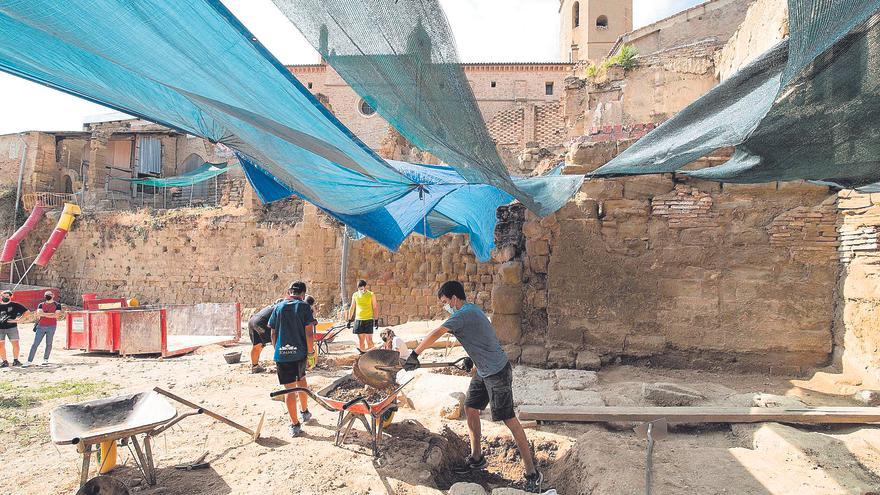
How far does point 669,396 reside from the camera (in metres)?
4.02

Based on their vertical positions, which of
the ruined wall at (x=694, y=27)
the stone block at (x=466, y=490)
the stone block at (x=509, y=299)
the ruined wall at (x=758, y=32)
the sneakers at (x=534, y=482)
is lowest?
the sneakers at (x=534, y=482)

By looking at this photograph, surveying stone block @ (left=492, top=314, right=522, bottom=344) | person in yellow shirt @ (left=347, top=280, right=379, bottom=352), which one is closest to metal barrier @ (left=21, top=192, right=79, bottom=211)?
person in yellow shirt @ (left=347, top=280, right=379, bottom=352)

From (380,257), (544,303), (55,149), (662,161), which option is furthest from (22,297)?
(662,161)

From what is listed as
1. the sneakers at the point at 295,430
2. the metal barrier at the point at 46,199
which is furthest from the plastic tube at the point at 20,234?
the sneakers at the point at 295,430

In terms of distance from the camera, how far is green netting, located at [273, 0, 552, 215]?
2369 mm

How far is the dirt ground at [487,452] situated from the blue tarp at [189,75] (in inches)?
88.4

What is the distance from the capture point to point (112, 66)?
2555mm

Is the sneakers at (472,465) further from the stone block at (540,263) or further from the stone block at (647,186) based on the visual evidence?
the stone block at (647,186)

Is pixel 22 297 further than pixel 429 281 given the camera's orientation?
Yes

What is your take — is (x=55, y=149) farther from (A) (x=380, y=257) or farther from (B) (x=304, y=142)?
(B) (x=304, y=142)

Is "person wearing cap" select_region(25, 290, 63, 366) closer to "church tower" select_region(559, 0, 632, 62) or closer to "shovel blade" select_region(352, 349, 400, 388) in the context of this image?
"shovel blade" select_region(352, 349, 400, 388)

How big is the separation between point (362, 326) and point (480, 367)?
4207 millimetres

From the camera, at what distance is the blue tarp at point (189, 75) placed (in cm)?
212

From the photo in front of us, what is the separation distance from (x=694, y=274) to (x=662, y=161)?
2.06 metres
